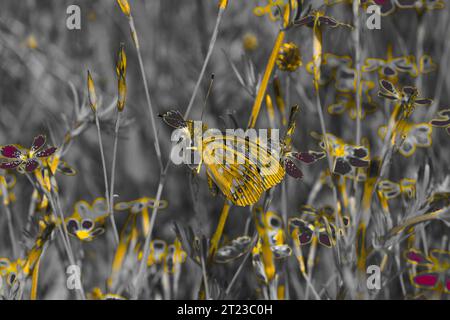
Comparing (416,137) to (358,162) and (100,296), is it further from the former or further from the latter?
(100,296)

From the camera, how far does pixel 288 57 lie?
1.67 feet

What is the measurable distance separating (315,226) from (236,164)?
0.44ft

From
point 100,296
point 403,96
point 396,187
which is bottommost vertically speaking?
point 100,296

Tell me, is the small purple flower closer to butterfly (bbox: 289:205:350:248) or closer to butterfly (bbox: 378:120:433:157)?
butterfly (bbox: 289:205:350:248)

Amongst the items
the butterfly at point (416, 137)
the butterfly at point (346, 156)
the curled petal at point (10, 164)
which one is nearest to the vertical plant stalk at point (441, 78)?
the butterfly at point (416, 137)

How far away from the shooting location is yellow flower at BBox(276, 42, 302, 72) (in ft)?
1.65

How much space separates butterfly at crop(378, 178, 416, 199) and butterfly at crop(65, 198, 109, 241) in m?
0.33

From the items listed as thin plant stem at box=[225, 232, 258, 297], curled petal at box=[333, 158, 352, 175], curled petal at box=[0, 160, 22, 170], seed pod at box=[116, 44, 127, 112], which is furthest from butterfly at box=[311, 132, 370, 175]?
curled petal at box=[0, 160, 22, 170]

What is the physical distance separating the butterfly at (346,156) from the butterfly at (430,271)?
119 millimetres

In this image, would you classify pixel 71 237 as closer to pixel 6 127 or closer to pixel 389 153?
pixel 6 127

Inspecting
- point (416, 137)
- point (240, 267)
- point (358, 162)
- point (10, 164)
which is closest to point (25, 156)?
point (10, 164)

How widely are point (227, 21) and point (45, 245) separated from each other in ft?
1.27

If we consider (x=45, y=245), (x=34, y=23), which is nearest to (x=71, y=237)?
(x=45, y=245)

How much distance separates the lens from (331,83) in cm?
62
